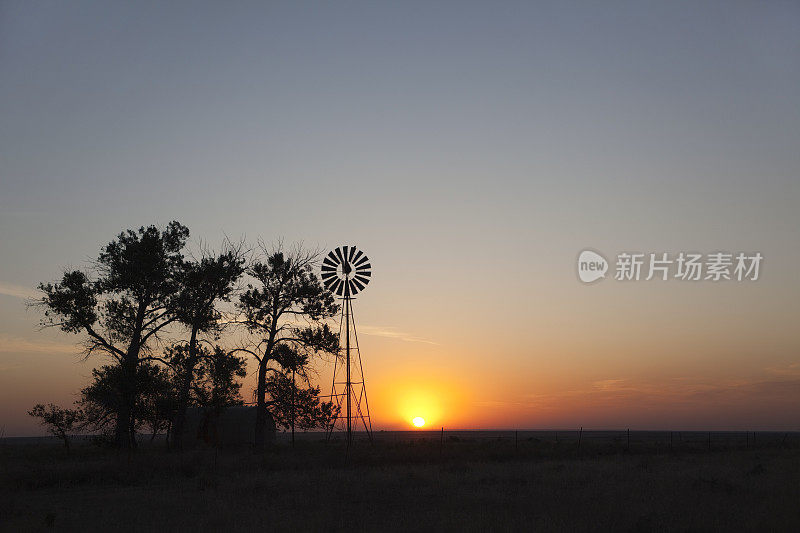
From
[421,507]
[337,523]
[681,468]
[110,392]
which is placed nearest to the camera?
[337,523]

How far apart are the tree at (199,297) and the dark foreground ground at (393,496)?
11.2 metres

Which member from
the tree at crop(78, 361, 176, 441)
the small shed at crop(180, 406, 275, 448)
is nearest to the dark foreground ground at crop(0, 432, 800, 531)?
the tree at crop(78, 361, 176, 441)

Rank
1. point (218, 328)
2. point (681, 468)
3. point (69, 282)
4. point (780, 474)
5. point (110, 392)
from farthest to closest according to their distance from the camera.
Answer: point (218, 328) < point (69, 282) < point (110, 392) < point (681, 468) < point (780, 474)

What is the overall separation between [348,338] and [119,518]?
2470 centimetres

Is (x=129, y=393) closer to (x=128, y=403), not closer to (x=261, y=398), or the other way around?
A: (x=128, y=403)

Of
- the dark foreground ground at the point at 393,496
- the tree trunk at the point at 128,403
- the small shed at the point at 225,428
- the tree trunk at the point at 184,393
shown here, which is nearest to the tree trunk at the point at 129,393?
the tree trunk at the point at 128,403

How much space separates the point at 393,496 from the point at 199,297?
95.6ft

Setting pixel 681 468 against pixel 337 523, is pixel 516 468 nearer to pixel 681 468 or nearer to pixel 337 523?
pixel 681 468

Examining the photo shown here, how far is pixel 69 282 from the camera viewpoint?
A: 46875 mm

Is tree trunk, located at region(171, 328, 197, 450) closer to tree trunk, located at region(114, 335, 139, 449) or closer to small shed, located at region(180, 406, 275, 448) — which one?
small shed, located at region(180, 406, 275, 448)

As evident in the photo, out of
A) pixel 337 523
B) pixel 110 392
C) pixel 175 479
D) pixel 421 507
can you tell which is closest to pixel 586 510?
pixel 421 507

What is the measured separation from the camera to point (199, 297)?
4981cm

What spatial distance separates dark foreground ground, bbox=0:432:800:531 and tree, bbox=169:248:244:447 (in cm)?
1119

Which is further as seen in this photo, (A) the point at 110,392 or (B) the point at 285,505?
(A) the point at 110,392
